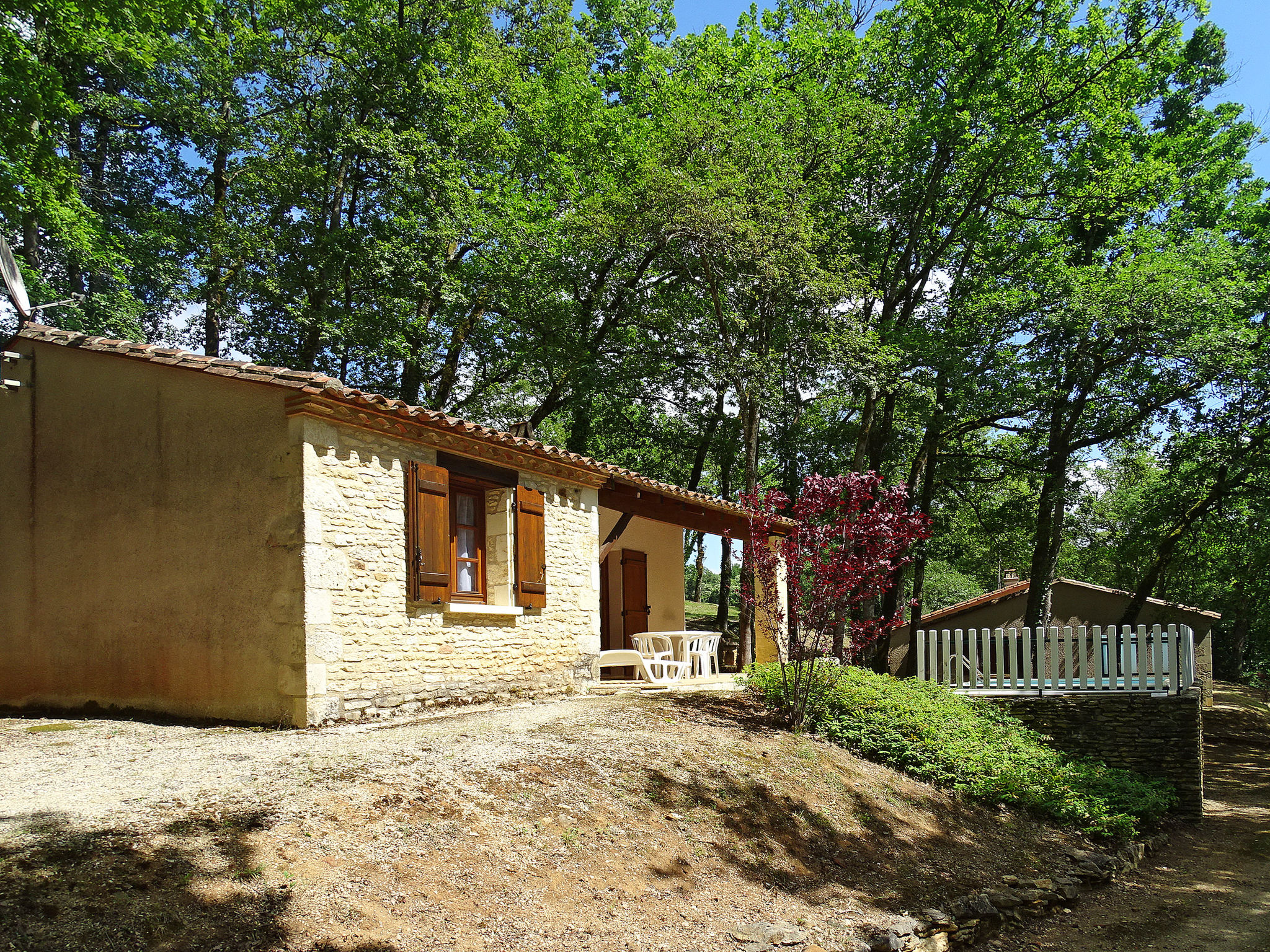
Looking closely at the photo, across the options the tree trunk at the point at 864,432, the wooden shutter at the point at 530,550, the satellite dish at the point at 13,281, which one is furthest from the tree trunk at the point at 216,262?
the tree trunk at the point at 864,432

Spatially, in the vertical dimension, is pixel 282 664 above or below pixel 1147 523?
below

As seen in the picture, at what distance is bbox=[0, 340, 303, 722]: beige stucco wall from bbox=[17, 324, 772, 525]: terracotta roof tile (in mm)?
185

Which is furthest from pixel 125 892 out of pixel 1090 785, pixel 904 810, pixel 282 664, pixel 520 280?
pixel 520 280

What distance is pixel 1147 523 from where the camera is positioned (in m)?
15.6

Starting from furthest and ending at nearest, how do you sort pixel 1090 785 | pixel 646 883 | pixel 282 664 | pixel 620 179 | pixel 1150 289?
pixel 620 179 < pixel 1150 289 < pixel 1090 785 < pixel 282 664 < pixel 646 883

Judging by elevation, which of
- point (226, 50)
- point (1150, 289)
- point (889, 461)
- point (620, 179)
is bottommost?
point (889, 461)

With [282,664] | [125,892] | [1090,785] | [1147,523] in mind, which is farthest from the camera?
[1147,523]

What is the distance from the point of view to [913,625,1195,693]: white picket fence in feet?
35.9

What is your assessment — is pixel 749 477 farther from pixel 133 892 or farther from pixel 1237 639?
pixel 1237 639

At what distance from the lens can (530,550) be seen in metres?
10.1

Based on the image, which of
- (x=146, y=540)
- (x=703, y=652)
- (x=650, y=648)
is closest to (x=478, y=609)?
(x=146, y=540)

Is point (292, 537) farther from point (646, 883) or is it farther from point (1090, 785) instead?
point (1090, 785)

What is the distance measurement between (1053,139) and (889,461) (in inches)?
297

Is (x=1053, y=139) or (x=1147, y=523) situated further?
(x=1053, y=139)
